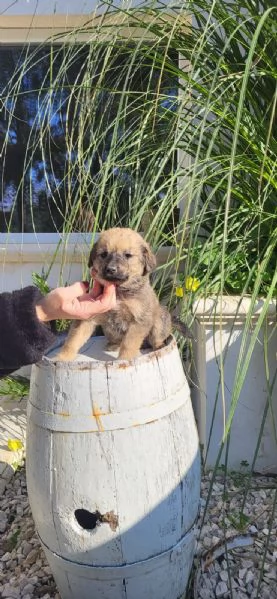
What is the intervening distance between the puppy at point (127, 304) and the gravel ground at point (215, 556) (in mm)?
459

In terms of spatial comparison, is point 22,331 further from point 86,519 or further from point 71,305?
point 86,519

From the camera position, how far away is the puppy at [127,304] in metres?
1.07

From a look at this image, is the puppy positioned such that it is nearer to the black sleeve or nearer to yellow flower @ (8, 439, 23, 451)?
the black sleeve

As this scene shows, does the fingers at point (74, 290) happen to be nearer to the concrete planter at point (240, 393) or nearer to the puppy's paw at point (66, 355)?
the puppy's paw at point (66, 355)

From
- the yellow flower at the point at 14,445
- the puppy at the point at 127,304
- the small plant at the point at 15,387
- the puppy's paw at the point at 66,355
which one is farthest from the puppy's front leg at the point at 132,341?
the small plant at the point at 15,387

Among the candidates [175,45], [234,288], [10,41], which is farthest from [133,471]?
[10,41]

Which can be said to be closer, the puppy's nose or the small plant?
the puppy's nose

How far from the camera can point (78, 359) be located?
1.10m

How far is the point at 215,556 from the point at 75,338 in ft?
2.63

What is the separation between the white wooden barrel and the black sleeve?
1.9 inches

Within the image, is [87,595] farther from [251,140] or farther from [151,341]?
[251,140]

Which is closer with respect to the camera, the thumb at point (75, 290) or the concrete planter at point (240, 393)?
the thumb at point (75, 290)

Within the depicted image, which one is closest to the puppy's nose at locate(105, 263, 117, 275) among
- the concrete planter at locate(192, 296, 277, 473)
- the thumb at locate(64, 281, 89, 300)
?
the thumb at locate(64, 281, 89, 300)

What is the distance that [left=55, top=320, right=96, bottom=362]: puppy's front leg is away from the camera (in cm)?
110
